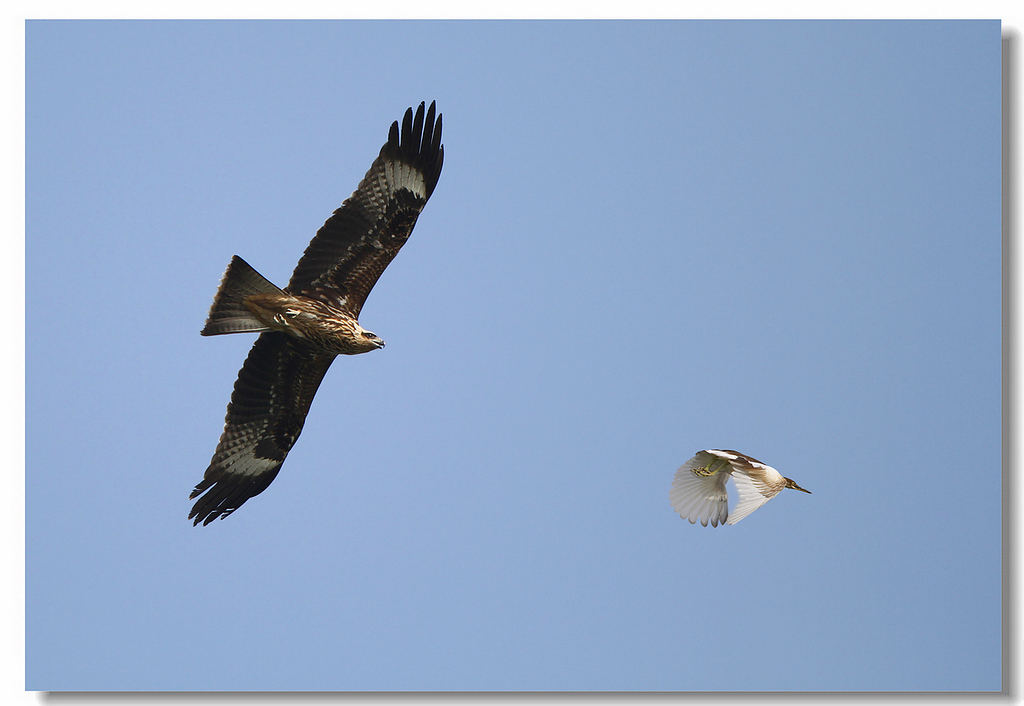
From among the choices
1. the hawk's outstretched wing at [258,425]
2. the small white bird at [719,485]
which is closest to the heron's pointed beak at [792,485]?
the small white bird at [719,485]

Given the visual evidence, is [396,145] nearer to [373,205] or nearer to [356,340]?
[373,205]

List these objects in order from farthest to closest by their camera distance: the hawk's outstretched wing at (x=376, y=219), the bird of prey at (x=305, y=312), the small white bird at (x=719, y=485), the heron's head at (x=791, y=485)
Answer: the heron's head at (x=791, y=485)
the small white bird at (x=719, y=485)
the hawk's outstretched wing at (x=376, y=219)
the bird of prey at (x=305, y=312)

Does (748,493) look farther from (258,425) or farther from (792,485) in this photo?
(258,425)

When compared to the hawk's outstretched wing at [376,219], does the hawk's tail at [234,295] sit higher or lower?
lower

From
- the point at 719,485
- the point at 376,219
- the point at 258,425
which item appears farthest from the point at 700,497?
the point at 258,425

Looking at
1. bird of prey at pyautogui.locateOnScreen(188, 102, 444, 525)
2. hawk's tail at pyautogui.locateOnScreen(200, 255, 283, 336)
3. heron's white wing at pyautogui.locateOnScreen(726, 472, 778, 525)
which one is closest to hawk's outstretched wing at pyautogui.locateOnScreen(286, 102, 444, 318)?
bird of prey at pyautogui.locateOnScreen(188, 102, 444, 525)

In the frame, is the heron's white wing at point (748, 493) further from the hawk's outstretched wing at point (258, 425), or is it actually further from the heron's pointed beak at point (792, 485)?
the hawk's outstretched wing at point (258, 425)
